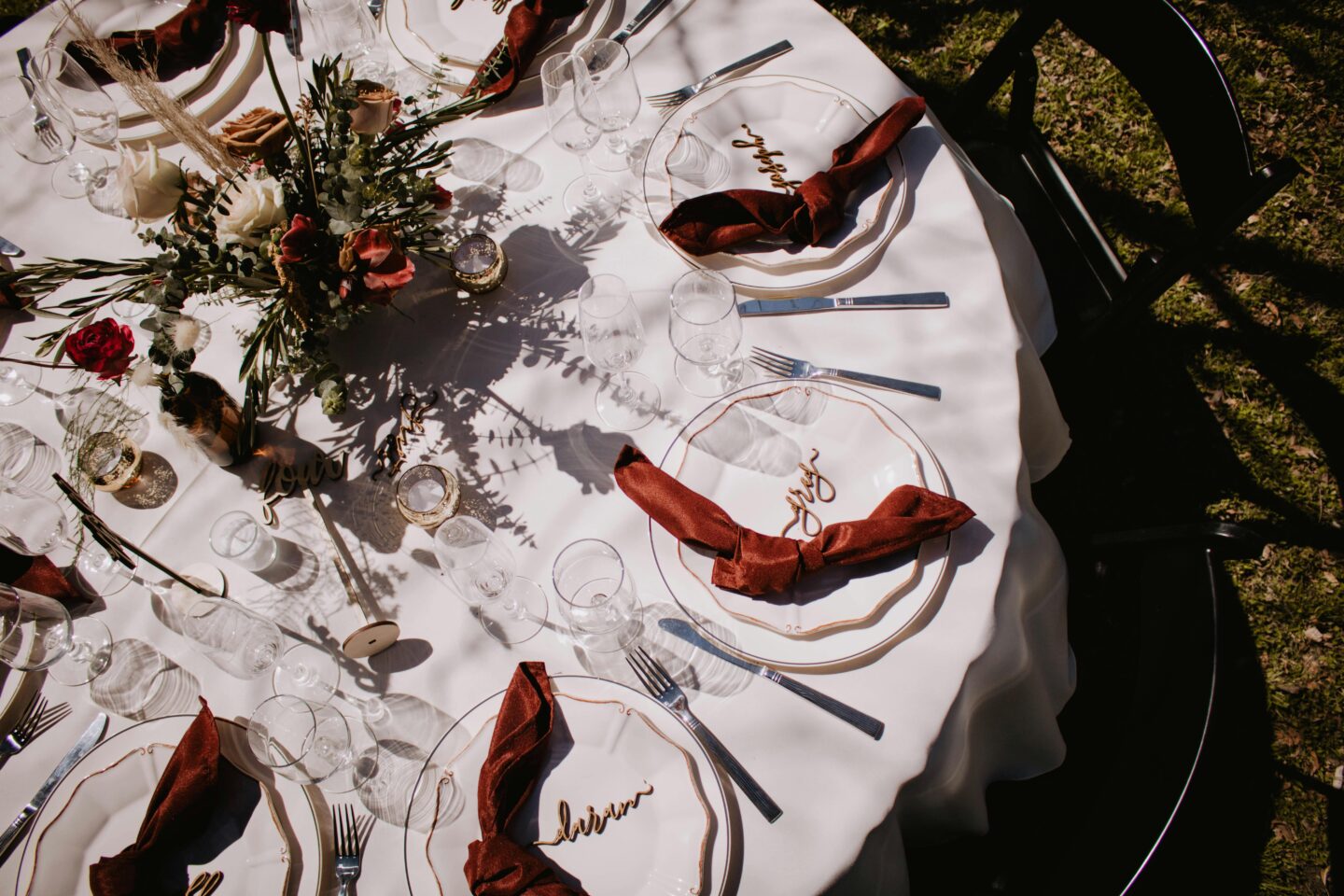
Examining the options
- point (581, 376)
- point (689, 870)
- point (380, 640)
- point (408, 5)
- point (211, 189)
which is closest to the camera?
point (689, 870)

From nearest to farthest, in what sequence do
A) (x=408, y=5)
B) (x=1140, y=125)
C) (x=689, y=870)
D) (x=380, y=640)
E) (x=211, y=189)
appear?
(x=689, y=870)
(x=380, y=640)
(x=211, y=189)
(x=408, y=5)
(x=1140, y=125)

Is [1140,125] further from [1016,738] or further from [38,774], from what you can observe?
[38,774]

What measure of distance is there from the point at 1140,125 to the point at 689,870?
3473 mm

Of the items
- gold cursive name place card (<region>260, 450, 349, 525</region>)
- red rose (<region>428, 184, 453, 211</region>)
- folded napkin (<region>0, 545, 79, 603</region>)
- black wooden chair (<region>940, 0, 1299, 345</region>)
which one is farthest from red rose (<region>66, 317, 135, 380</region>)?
black wooden chair (<region>940, 0, 1299, 345</region>)

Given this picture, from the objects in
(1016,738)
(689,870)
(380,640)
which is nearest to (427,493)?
(380,640)

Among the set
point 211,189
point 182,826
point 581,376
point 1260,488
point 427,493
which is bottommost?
point 182,826

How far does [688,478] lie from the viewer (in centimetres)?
138

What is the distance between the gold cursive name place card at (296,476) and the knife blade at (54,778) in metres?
0.46

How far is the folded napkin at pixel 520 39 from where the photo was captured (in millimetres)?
1746

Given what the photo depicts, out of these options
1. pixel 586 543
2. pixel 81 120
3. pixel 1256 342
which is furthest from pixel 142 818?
pixel 1256 342

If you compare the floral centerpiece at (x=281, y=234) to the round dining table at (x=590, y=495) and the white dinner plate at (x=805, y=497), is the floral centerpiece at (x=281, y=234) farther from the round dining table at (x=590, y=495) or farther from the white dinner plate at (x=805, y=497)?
the white dinner plate at (x=805, y=497)

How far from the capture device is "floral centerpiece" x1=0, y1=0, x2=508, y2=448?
129 cm

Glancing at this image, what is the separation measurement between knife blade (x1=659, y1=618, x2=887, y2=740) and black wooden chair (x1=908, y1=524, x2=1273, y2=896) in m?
0.37

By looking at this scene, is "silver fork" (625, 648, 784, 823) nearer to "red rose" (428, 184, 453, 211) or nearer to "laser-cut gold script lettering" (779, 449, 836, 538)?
"laser-cut gold script lettering" (779, 449, 836, 538)
